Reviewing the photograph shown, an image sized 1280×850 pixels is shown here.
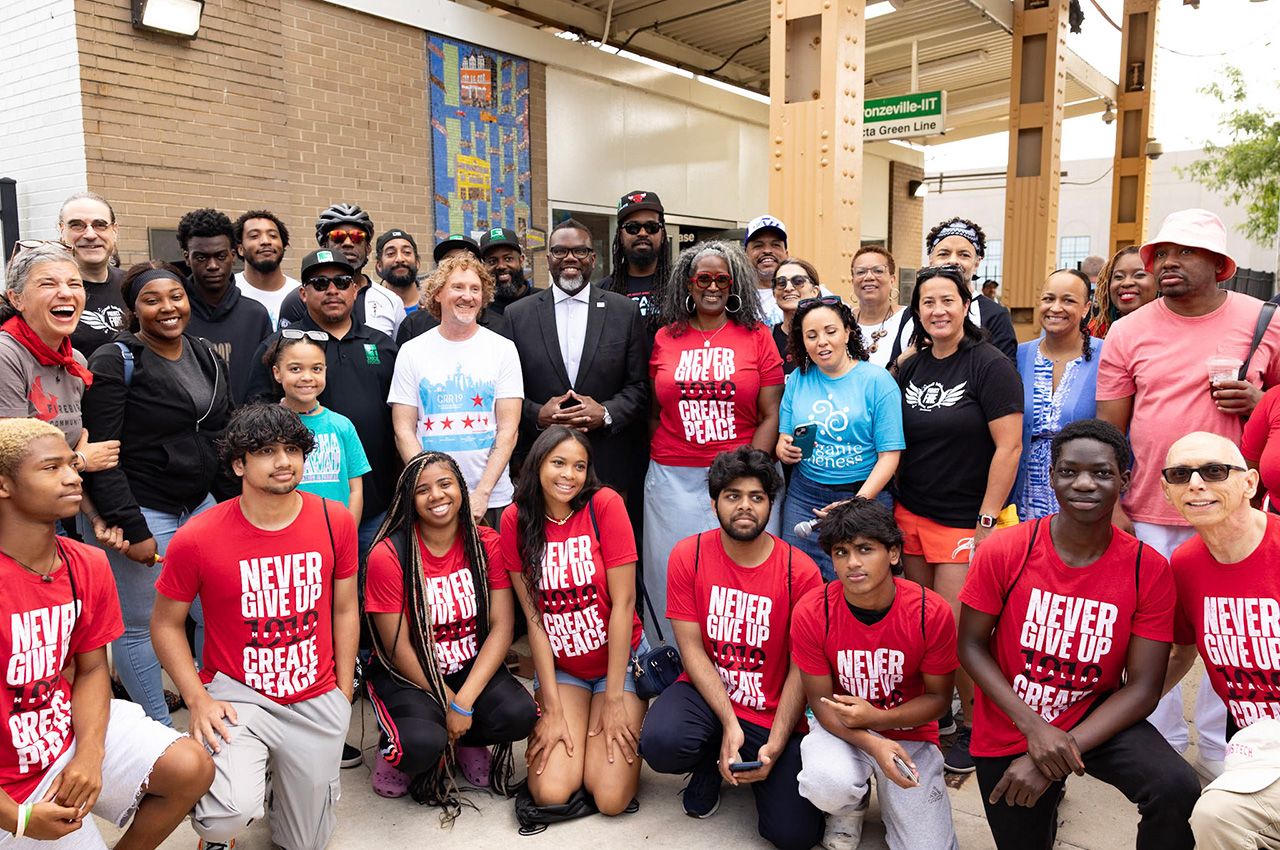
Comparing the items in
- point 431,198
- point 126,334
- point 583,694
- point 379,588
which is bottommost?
point 583,694

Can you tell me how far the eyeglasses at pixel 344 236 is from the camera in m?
5.43

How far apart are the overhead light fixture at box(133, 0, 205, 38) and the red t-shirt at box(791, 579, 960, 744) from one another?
6137 mm

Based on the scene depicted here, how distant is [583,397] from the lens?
4422 mm

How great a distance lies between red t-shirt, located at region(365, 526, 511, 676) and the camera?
362 cm

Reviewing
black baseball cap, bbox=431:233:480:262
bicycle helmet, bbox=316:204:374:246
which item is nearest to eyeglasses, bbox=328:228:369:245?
bicycle helmet, bbox=316:204:374:246

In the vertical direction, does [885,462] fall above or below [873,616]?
above

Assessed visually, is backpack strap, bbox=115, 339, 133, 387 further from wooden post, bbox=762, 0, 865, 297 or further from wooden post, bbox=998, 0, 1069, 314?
wooden post, bbox=998, 0, 1069, 314

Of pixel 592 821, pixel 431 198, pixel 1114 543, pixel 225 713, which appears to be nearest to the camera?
pixel 1114 543

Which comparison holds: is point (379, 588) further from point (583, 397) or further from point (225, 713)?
A: point (583, 397)

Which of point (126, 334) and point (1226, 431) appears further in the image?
point (126, 334)

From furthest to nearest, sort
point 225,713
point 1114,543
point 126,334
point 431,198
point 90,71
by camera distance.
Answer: point 431,198 → point 90,71 → point 126,334 → point 225,713 → point 1114,543

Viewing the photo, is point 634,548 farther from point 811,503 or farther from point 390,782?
point 390,782

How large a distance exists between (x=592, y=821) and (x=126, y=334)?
276 centimetres

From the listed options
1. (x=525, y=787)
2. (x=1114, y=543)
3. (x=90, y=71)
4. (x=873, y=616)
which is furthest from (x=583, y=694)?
(x=90, y=71)
